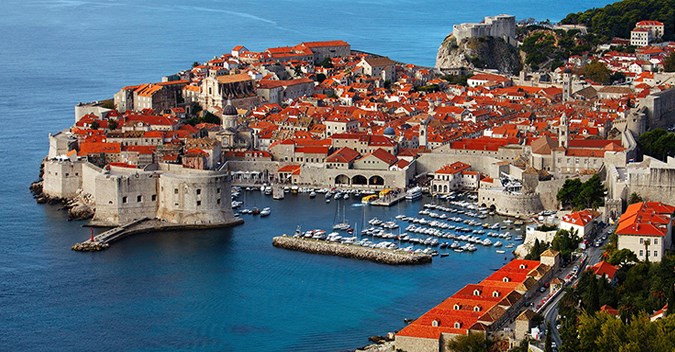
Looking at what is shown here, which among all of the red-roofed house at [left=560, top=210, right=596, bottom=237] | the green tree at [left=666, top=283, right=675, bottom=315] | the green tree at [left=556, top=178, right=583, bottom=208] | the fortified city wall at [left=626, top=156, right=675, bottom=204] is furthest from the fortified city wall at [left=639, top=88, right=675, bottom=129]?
the green tree at [left=666, top=283, right=675, bottom=315]

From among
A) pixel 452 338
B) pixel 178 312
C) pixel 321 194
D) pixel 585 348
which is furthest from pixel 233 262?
pixel 585 348

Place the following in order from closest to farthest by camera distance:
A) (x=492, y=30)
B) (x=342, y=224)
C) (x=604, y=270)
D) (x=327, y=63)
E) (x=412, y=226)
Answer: (x=604, y=270) < (x=412, y=226) < (x=342, y=224) < (x=327, y=63) < (x=492, y=30)

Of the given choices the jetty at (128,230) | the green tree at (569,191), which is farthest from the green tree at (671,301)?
the jetty at (128,230)

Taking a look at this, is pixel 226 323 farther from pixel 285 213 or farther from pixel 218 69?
pixel 218 69

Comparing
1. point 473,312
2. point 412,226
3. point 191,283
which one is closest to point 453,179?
point 412,226

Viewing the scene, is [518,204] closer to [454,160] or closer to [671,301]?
[454,160]

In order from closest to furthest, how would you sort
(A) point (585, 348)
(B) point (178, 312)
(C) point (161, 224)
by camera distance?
(A) point (585, 348) < (B) point (178, 312) < (C) point (161, 224)

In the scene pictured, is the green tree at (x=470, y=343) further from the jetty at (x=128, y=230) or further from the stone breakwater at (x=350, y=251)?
the jetty at (x=128, y=230)
